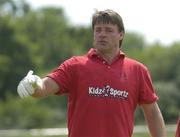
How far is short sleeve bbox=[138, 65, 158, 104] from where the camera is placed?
746 cm

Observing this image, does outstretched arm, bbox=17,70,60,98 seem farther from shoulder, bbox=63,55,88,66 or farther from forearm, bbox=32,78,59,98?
shoulder, bbox=63,55,88,66

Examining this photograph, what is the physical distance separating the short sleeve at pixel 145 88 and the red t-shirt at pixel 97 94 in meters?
0.09

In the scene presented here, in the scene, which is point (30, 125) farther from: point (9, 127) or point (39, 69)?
point (39, 69)

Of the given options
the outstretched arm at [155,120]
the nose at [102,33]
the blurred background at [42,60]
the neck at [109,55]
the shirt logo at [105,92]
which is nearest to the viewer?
the shirt logo at [105,92]

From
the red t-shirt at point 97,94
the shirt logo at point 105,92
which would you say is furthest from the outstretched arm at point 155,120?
the shirt logo at point 105,92

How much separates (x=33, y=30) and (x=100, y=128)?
287 ft

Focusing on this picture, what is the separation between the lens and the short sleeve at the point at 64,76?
7188 mm

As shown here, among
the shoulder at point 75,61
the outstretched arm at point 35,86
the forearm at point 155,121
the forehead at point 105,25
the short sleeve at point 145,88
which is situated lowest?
the forearm at point 155,121

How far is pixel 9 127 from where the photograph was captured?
4775cm

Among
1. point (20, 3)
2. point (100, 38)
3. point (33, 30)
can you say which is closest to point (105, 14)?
point (100, 38)

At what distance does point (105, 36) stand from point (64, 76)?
0.54 metres

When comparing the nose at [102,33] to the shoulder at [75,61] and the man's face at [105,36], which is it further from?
the shoulder at [75,61]

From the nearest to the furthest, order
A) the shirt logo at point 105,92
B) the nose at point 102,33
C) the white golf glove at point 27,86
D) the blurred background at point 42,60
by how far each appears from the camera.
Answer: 1. the white golf glove at point 27,86
2. the shirt logo at point 105,92
3. the nose at point 102,33
4. the blurred background at point 42,60

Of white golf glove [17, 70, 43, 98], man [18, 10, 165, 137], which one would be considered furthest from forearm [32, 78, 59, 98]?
white golf glove [17, 70, 43, 98]
